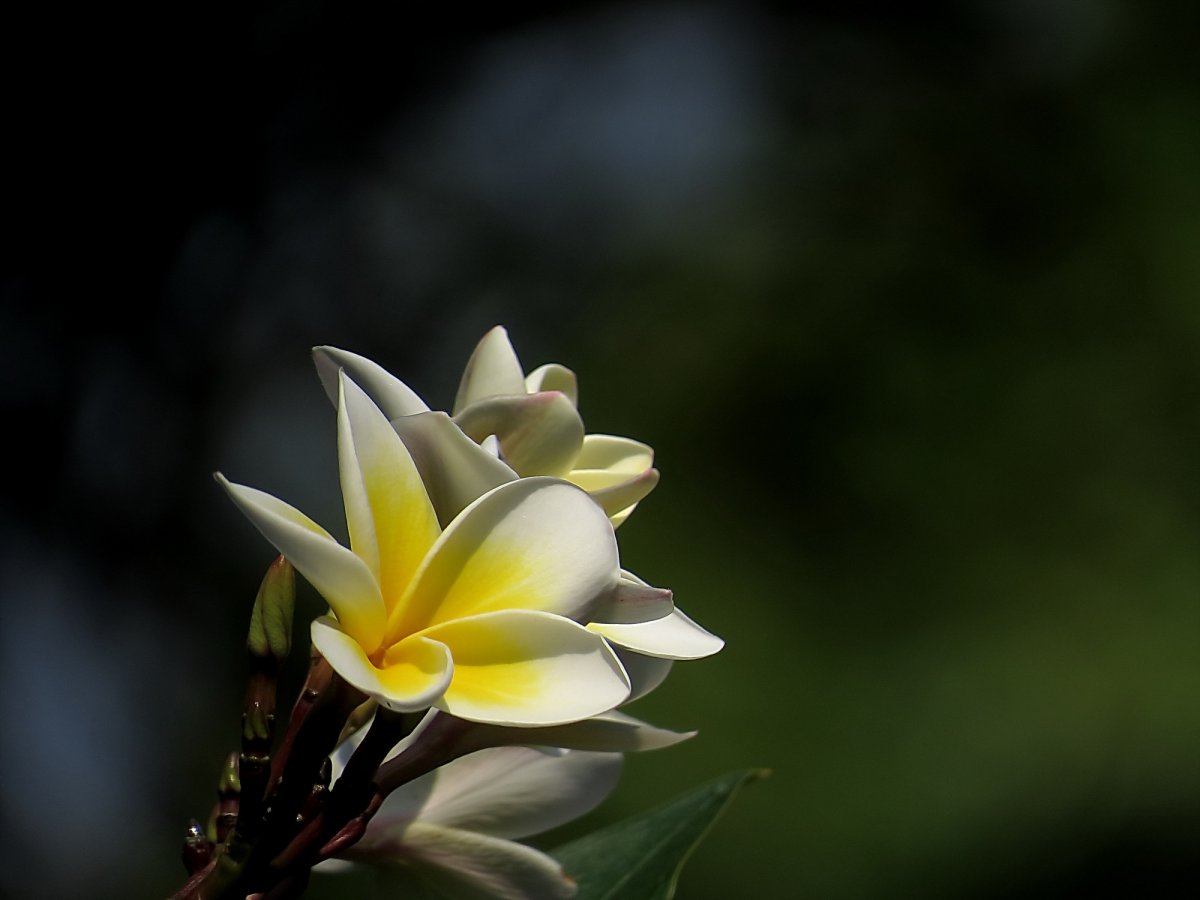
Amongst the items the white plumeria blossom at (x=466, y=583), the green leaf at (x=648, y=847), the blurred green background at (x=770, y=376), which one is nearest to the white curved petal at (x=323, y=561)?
the white plumeria blossom at (x=466, y=583)

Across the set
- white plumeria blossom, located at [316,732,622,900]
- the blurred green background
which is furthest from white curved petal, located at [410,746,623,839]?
the blurred green background

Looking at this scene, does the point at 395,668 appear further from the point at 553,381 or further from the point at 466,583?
the point at 553,381

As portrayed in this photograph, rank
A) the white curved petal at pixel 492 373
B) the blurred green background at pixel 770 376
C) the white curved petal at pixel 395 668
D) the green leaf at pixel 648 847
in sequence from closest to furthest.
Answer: the white curved petal at pixel 395 668, the white curved petal at pixel 492 373, the green leaf at pixel 648 847, the blurred green background at pixel 770 376

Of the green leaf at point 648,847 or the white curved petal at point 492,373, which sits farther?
the green leaf at point 648,847

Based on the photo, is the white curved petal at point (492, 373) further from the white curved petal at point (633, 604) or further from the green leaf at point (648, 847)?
the green leaf at point (648, 847)

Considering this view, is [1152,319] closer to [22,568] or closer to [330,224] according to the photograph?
[330,224]

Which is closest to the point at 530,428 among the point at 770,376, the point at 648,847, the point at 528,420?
the point at 528,420

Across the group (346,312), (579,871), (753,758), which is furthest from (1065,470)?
(579,871)
